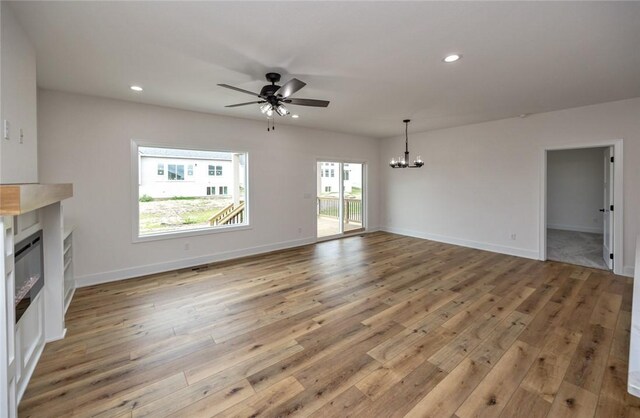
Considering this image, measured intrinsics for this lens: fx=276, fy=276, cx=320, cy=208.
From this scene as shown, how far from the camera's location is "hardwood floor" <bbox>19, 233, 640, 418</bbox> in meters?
1.88

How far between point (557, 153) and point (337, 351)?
31.0 ft

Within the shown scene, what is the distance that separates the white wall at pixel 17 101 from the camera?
74.0 inches

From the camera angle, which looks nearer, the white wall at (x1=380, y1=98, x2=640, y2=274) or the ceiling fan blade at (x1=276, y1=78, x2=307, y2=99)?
the ceiling fan blade at (x1=276, y1=78, x2=307, y2=99)

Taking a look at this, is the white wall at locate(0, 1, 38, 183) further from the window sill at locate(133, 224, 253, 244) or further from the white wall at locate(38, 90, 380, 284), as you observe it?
the window sill at locate(133, 224, 253, 244)

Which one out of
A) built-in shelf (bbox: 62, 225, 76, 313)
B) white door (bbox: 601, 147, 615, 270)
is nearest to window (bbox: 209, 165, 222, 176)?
built-in shelf (bbox: 62, 225, 76, 313)

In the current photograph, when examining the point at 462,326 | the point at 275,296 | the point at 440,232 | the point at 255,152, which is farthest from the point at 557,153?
the point at 275,296

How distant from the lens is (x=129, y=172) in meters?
4.34

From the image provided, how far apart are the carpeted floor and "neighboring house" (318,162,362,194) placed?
15.1 ft

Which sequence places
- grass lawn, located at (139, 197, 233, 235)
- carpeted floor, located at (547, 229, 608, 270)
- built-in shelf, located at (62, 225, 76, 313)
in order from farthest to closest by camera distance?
carpeted floor, located at (547, 229, 608, 270)
grass lawn, located at (139, 197, 233, 235)
built-in shelf, located at (62, 225, 76, 313)

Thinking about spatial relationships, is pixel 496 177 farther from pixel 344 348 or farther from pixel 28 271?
pixel 28 271

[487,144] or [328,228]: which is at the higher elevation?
[487,144]

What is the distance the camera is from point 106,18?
2.19 meters

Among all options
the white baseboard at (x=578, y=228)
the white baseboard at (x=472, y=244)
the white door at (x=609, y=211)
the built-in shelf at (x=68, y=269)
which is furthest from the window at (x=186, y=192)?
the white baseboard at (x=578, y=228)

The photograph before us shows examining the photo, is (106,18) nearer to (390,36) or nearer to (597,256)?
(390,36)
